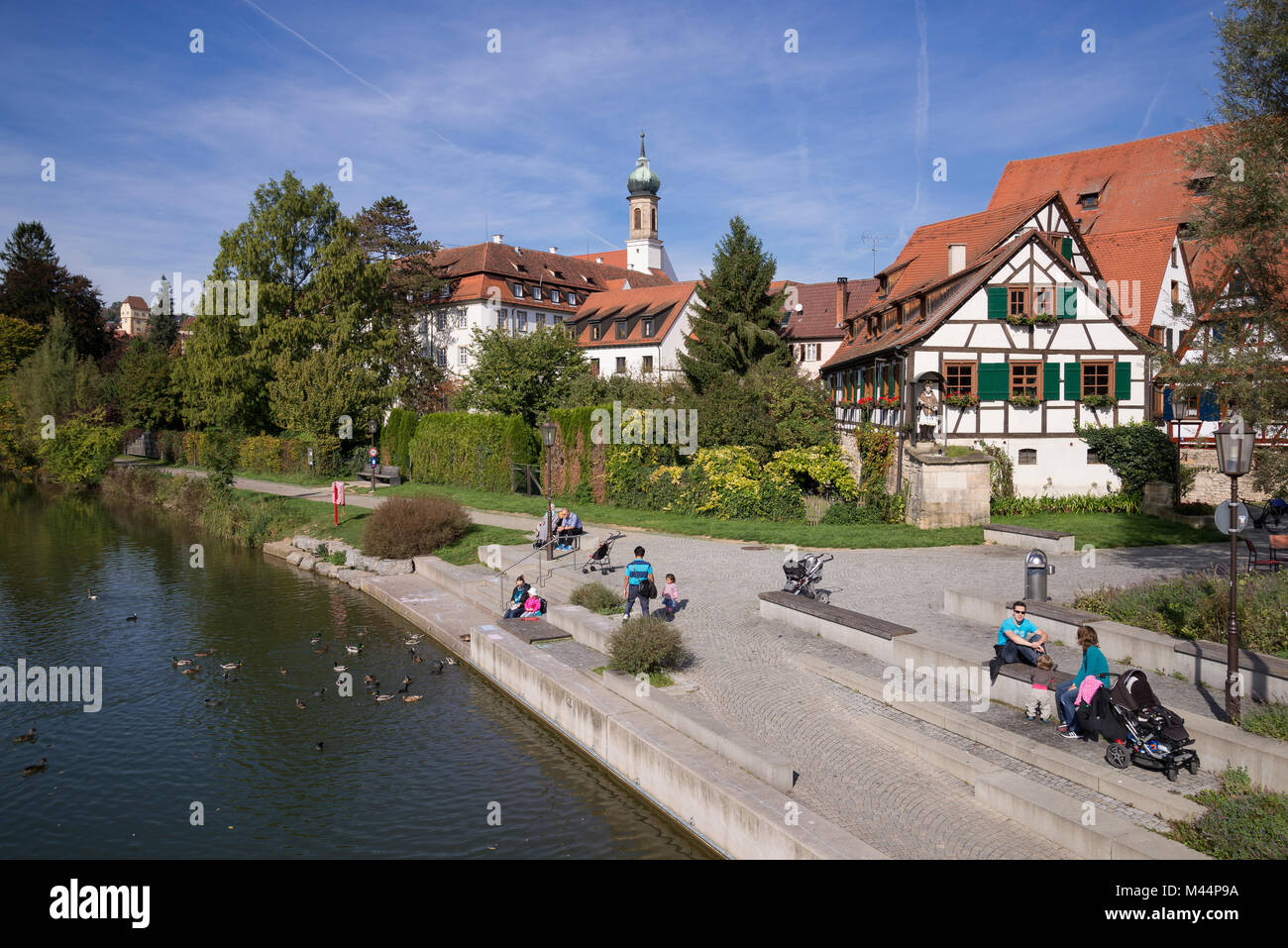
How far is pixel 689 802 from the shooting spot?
9.33 m

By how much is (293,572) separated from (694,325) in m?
24.5

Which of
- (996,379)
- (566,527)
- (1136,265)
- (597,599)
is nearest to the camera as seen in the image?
(597,599)

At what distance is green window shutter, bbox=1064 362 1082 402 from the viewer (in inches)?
1104

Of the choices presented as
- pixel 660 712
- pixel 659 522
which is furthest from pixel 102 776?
pixel 659 522

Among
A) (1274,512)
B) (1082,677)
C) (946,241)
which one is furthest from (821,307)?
(1082,677)

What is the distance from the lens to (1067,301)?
27922 mm

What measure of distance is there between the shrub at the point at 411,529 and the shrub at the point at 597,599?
8.55m

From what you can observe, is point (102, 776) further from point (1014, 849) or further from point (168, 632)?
point (1014, 849)

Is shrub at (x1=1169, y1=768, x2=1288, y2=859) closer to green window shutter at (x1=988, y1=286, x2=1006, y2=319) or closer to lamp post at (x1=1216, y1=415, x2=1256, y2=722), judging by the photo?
lamp post at (x1=1216, y1=415, x2=1256, y2=722)

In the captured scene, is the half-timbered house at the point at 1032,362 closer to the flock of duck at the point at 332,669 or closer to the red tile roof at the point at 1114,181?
the red tile roof at the point at 1114,181

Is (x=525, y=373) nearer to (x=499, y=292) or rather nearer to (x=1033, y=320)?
(x=1033, y=320)

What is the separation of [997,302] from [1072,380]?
11.4ft

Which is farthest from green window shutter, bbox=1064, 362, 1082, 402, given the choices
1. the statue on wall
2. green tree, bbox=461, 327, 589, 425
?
green tree, bbox=461, 327, 589, 425

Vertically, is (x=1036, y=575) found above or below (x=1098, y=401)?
below
